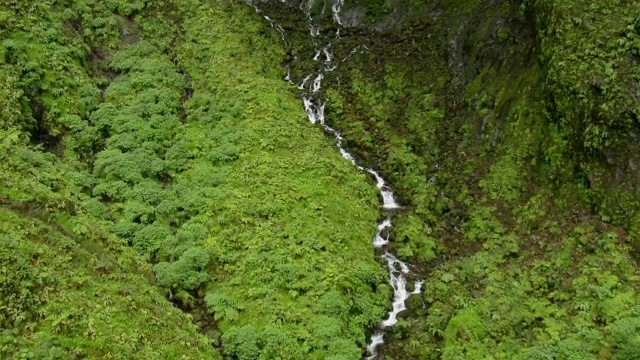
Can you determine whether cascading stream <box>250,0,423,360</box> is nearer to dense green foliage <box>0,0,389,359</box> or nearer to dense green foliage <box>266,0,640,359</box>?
dense green foliage <box>266,0,640,359</box>

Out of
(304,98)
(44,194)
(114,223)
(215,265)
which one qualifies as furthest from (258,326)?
(304,98)

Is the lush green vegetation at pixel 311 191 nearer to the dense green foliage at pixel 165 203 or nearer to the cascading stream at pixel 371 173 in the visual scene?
the dense green foliage at pixel 165 203

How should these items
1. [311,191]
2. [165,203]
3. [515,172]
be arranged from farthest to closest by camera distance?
[515,172] < [311,191] < [165,203]

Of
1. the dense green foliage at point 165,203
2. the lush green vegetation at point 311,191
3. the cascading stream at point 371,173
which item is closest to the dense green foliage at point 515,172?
the lush green vegetation at point 311,191

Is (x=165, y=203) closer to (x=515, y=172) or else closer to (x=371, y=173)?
(x=371, y=173)

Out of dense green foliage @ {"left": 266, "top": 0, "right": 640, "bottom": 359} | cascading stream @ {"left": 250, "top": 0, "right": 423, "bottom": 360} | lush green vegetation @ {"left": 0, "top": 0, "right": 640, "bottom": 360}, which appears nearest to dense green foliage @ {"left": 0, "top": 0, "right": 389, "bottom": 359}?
lush green vegetation @ {"left": 0, "top": 0, "right": 640, "bottom": 360}

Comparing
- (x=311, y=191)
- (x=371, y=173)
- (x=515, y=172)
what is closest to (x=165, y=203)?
(x=311, y=191)

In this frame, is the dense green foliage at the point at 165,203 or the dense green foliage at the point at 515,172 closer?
the dense green foliage at the point at 165,203

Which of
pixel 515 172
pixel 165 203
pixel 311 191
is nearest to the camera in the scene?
pixel 165 203

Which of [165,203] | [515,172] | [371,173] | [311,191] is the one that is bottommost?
[165,203]
